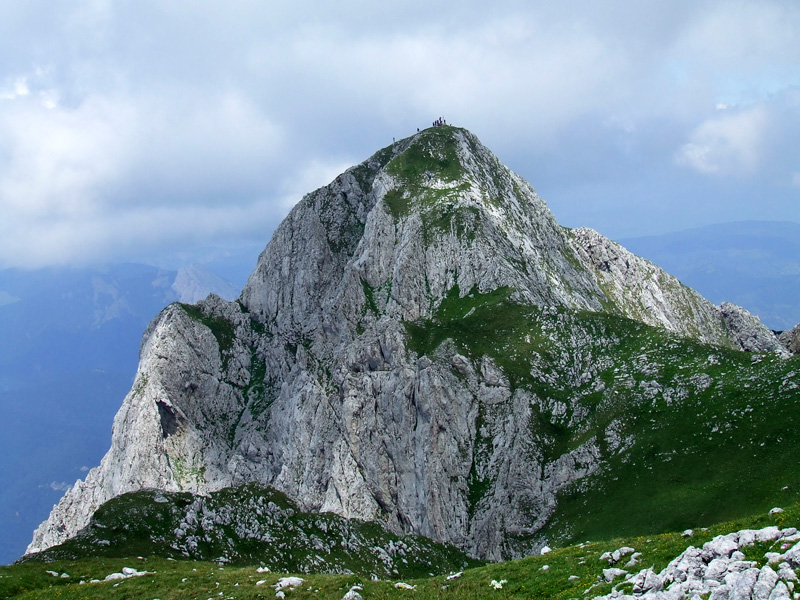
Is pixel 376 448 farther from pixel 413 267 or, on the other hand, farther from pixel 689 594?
pixel 689 594

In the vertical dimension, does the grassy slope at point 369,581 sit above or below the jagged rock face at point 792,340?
below

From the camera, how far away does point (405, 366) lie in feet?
380

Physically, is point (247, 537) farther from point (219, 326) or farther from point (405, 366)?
point (219, 326)

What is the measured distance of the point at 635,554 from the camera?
33750 mm

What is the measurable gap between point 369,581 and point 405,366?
2857 inches

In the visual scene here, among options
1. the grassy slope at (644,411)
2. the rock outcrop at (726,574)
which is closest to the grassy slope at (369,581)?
the rock outcrop at (726,574)

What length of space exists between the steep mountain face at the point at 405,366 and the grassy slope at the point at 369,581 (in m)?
50.1

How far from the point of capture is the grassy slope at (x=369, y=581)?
33.2 metres

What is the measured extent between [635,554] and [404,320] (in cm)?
9544

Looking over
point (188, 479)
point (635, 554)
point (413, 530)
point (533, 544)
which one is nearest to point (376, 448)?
point (413, 530)

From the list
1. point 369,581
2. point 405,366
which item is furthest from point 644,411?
point 369,581

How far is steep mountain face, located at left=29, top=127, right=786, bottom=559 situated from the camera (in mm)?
100750

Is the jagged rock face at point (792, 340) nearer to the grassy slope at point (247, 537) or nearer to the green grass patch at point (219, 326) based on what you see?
the grassy slope at point (247, 537)

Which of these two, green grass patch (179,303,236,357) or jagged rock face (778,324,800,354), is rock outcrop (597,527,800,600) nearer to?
green grass patch (179,303,236,357)
